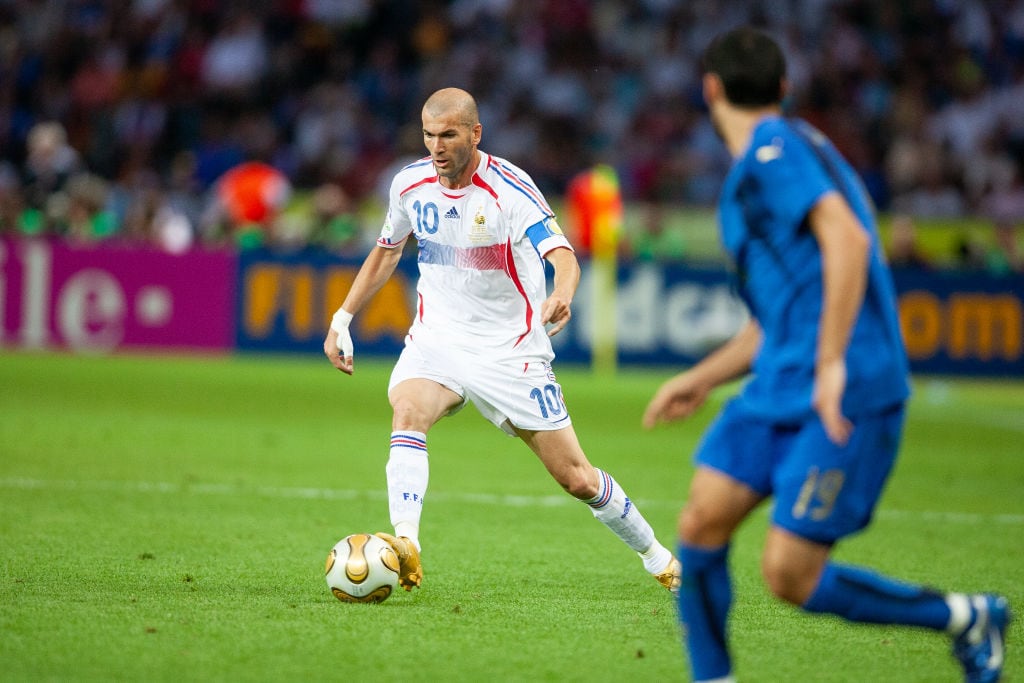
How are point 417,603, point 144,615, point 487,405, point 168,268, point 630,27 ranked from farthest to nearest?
point 630,27 → point 168,268 → point 487,405 → point 417,603 → point 144,615

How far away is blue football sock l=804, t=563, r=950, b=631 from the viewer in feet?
14.5

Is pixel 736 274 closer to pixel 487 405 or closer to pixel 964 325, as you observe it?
pixel 487 405

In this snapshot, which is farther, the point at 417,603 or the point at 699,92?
the point at 699,92

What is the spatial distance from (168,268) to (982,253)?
11.3m

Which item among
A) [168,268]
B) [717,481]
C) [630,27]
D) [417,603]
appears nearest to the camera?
[717,481]

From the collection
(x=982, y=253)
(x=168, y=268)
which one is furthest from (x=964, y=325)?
(x=168, y=268)

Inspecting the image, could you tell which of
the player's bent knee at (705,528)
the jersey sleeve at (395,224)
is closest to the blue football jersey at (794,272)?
the player's bent knee at (705,528)

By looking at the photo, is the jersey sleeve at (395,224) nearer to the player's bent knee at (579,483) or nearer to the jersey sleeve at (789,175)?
the player's bent knee at (579,483)

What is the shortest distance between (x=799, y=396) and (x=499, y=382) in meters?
2.57

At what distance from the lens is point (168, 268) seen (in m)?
19.2

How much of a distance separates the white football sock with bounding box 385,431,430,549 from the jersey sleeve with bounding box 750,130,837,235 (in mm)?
2701

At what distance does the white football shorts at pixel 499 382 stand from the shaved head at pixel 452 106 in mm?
1081

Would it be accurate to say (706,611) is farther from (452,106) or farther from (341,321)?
(341,321)

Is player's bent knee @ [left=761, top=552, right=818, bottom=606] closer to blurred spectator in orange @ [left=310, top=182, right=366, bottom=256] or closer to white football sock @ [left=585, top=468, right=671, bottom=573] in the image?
white football sock @ [left=585, top=468, right=671, bottom=573]
